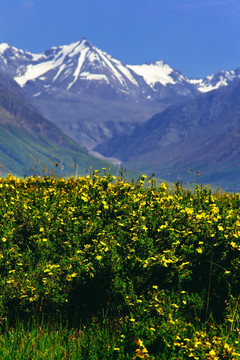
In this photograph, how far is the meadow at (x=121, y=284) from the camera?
6.03 meters

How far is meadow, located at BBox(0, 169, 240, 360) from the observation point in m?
6.03

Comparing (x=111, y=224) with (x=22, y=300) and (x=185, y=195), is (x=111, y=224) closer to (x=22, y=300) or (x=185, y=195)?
(x=22, y=300)

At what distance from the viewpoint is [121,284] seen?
22.5ft

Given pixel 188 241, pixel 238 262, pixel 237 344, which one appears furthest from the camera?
pixel 188 241

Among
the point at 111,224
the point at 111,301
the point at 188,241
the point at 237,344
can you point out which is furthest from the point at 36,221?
the point at 237,344

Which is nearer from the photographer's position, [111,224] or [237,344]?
[237,344]

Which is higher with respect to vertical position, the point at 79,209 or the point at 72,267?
the point at 79,209

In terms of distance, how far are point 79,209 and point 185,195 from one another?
3.51 meters

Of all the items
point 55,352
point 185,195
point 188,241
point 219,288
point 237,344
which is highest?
point 185,195

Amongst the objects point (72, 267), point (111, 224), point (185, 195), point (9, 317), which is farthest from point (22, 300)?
point (185, 195)

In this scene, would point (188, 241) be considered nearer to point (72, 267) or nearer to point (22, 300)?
point (72, 267)

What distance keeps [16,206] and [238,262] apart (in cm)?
468

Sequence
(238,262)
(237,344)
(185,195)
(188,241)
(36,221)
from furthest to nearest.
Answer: (185,195)
(36,221)
(188,241)
(238,262)
(237,344)

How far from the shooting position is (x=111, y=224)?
26.8 ft
